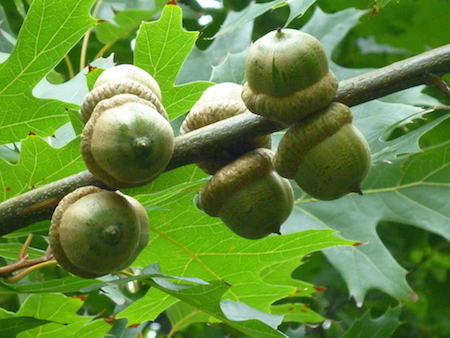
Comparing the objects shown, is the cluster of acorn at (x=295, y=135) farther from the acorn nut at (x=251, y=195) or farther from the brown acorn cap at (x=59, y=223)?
the brown acorn cap at (x=59, y=223)

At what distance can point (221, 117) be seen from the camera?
5.15 feet

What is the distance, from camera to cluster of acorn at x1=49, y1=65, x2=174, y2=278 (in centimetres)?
141

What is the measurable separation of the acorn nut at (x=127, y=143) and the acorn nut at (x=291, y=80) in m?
0.21

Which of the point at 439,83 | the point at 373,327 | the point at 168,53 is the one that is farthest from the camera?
the point at 373,327

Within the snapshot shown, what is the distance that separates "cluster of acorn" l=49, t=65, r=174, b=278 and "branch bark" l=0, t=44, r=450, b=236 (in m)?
0.06

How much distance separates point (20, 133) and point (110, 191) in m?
0.80

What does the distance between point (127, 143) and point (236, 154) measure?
0.29 metres

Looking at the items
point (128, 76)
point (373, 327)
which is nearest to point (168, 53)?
point (128, 76)

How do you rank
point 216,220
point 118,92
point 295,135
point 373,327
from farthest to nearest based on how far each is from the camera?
point 373,327
point 216,220
point 118,92
point 295,135

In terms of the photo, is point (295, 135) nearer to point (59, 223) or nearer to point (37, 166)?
point (59, 223)

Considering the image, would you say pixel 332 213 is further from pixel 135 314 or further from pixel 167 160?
pixel 167 160

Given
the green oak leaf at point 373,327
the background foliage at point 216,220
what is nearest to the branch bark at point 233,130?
the background foliage at point 216,220

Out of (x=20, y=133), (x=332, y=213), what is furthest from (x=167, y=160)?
(x=332, y=213)

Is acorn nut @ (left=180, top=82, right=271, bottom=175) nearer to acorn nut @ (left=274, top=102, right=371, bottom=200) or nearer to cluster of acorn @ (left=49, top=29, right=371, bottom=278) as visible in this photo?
cluster of acorn @ (left=49, top=29, right=371, bottom=278)
